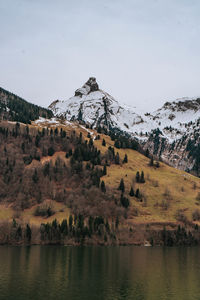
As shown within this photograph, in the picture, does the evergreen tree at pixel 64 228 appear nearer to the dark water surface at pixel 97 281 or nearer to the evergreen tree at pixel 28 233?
the evergreen tree at pixel 28 233

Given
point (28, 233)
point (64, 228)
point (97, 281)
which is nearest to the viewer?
point (97, 281)

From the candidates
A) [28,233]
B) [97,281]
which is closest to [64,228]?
[28,233]

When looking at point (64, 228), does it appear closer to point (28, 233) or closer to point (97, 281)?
point (28, 233)

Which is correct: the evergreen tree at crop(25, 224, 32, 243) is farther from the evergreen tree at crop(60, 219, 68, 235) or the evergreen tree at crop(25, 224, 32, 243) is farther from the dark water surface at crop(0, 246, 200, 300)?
the dark water surface at crop(0, 246, 200, 300)

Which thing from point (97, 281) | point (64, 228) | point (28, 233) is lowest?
point (97, 281)

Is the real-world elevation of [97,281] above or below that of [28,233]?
below

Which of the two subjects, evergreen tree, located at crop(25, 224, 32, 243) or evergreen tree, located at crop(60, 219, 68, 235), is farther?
evergreen tree, located at crop(60, 219, 68, 235)

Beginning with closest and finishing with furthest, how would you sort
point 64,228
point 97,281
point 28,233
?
point 97,281
point 28,233
point 64,228

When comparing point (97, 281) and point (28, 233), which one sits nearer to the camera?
point (97, 281)

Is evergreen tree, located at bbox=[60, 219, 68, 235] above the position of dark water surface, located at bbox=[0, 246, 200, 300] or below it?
above

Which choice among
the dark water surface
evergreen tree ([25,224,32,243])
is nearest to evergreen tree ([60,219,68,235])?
evergreen tree ([25,224,32,243])

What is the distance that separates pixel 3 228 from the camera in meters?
193

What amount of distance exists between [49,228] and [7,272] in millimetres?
107183

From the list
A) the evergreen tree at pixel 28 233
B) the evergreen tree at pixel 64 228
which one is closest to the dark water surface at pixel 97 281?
the evergreen tree at pixel 64 228
